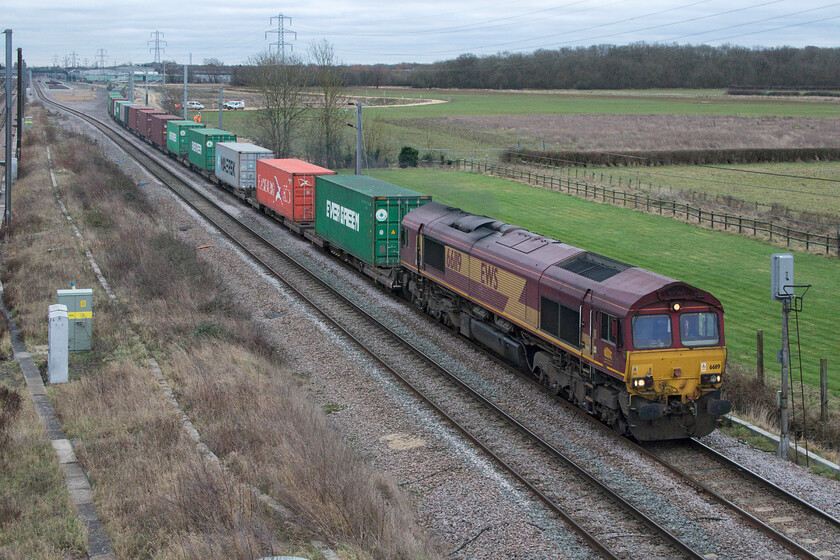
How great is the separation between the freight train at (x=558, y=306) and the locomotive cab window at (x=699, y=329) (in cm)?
2

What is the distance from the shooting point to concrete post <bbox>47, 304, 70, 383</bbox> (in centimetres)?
1628

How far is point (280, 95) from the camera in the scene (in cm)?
6388

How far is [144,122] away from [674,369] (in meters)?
71.6

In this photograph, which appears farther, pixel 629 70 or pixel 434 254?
pixel 629 70

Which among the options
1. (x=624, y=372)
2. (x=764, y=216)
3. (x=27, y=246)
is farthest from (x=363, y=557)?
(x=764, y=216)

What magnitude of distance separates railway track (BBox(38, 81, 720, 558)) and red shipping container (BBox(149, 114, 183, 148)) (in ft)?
140

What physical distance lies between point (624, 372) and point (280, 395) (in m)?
6.23

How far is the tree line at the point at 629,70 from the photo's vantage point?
448 feet

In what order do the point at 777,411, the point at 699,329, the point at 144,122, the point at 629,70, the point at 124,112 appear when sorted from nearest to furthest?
1. the point at 699,329
2. the point at 777,411
3. the point at 144,122
4. the point at 124,112
5. the point at 629,70

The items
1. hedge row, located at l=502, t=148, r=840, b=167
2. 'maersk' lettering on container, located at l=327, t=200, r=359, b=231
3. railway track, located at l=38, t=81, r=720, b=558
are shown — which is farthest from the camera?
hedge row, located at l=502, t=148, r=840, b=167

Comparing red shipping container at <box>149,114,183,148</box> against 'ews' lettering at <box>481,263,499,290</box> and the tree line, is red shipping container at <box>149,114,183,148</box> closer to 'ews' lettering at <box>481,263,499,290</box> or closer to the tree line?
'ews' lettering at <box>481,263,499,290</box>

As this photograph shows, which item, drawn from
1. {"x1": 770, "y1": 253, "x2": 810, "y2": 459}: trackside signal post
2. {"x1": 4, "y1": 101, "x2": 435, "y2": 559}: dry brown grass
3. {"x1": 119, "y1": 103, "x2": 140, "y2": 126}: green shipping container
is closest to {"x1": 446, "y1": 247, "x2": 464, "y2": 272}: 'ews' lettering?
{"x1": 4, "y1": 101, "x2": 435, "y2": 559}: dry brown grass

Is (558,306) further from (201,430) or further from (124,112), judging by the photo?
(124,112)

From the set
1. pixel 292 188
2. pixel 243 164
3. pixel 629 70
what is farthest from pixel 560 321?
pixel 629 70
